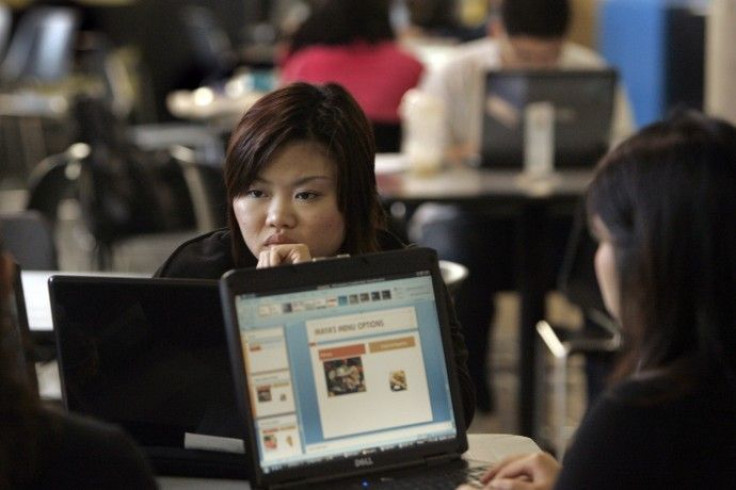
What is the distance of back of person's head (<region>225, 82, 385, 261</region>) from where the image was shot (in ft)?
7.40

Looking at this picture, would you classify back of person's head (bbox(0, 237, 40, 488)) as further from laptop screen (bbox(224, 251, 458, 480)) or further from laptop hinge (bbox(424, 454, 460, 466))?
laptop hinge (bbox(424, 454, 460, 466))

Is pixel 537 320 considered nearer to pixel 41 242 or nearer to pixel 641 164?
pixel 41 242

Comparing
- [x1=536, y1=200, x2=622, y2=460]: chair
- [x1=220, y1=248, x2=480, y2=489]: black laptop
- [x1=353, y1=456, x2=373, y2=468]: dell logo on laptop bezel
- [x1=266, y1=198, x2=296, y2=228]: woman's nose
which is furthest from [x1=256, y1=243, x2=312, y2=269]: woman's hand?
[x1=536, y1=200, x2=622, y2=460]: chair

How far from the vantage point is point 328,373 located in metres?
1.77

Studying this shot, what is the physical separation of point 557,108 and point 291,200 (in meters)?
2.19

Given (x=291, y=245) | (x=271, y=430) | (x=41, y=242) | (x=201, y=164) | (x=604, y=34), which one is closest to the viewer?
(x=271, y=430)

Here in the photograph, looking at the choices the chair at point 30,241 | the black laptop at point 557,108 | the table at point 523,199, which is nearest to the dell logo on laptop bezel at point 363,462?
the chair at point 30,241

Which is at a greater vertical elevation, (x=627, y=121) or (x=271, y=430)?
(x=271, y=430)

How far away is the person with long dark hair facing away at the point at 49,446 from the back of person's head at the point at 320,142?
2.64ft

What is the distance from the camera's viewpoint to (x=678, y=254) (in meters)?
1.55

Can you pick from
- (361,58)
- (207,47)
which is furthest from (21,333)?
(207,47)

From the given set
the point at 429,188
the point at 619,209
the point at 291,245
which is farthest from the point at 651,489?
the point at 429,188

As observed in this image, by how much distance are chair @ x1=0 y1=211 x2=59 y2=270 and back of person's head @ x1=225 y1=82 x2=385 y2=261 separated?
122 centimetres

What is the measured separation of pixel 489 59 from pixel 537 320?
110cm
